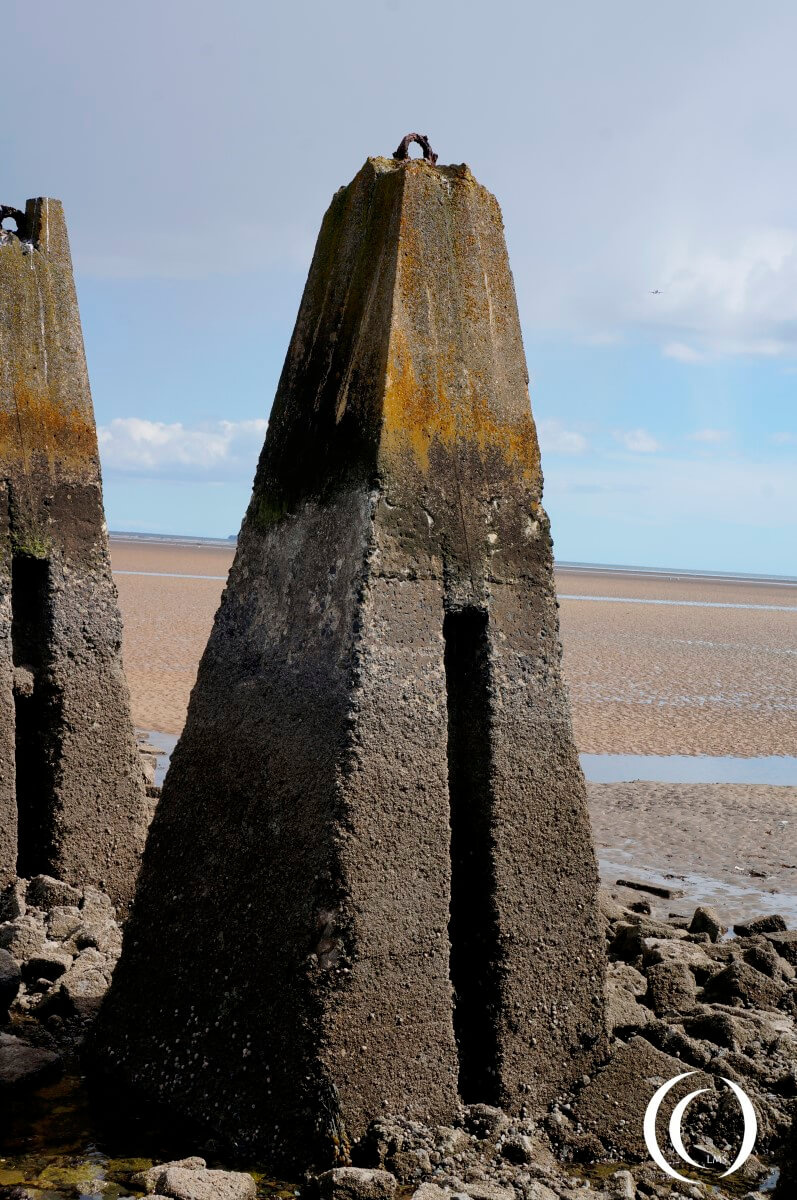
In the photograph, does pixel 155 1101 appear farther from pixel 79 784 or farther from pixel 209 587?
pixel 209 587

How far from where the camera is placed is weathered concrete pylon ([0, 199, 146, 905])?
6.52m

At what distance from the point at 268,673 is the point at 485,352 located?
1481mm

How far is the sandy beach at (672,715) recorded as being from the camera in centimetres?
977

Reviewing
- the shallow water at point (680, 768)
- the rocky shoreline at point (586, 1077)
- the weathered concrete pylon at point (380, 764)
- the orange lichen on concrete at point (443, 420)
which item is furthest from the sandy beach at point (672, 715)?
the orange lichen on concrete at point (443, 420)

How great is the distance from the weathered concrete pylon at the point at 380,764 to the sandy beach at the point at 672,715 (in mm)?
4188

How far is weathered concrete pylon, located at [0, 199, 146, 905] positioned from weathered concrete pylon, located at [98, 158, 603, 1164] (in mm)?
1755

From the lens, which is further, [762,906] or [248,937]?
[762,906]

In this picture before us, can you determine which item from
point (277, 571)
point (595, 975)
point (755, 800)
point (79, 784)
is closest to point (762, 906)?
point (755, 800)

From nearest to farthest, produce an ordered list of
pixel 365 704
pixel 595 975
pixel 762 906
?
pixel 365 704
pixel 595 975
pixel 762 906

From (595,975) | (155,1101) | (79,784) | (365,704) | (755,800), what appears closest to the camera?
(365,704)

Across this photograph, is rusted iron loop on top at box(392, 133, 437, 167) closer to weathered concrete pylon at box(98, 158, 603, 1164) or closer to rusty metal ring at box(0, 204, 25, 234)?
weathered concrete pylon at box(98, 158, 603, 1164)

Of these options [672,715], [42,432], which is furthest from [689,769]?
[42,432]

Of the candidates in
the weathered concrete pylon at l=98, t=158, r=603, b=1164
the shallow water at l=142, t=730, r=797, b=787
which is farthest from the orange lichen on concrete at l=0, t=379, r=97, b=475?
the shallow water at l=142, t=730, r=797, b=787

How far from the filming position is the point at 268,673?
15.3 ft
